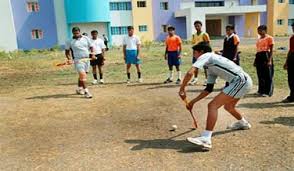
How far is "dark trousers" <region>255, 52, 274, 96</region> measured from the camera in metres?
7.70

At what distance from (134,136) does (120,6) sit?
118ft

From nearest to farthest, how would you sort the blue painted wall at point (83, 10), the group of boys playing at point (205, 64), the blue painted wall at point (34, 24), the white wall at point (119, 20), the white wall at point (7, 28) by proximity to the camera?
1. the group of boys playing at point (205, 64)
2. the white wall at point (7, 28)
3. the blue painted wall at point (83, 10)
4. the blue painted wall at point (34, 24)
5. the white wall at point (119, 20)

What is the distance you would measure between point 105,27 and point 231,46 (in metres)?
31.2

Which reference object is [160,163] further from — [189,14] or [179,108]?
[189,14]

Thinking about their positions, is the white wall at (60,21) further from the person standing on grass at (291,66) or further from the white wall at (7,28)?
the person standing on grass at (291,66)

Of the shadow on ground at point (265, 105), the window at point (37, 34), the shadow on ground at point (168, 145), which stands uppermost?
the window at point (37, 34)

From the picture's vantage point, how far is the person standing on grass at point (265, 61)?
296 inches

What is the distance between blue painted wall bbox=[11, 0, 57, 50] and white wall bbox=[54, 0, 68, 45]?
0.44 m

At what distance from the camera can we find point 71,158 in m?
4.67

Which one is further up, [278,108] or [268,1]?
[268,1]

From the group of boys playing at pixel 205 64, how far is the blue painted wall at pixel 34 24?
2809 centimetres

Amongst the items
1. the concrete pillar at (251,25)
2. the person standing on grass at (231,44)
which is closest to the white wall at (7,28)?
the concrete pillar at (251,25)

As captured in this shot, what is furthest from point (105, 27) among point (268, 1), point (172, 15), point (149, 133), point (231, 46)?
point (149, 133)

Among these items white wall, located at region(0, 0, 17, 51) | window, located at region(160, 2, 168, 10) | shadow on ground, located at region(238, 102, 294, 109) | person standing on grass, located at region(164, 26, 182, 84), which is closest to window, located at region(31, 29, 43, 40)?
white wall, located at region(0, 0, 17, 51)
